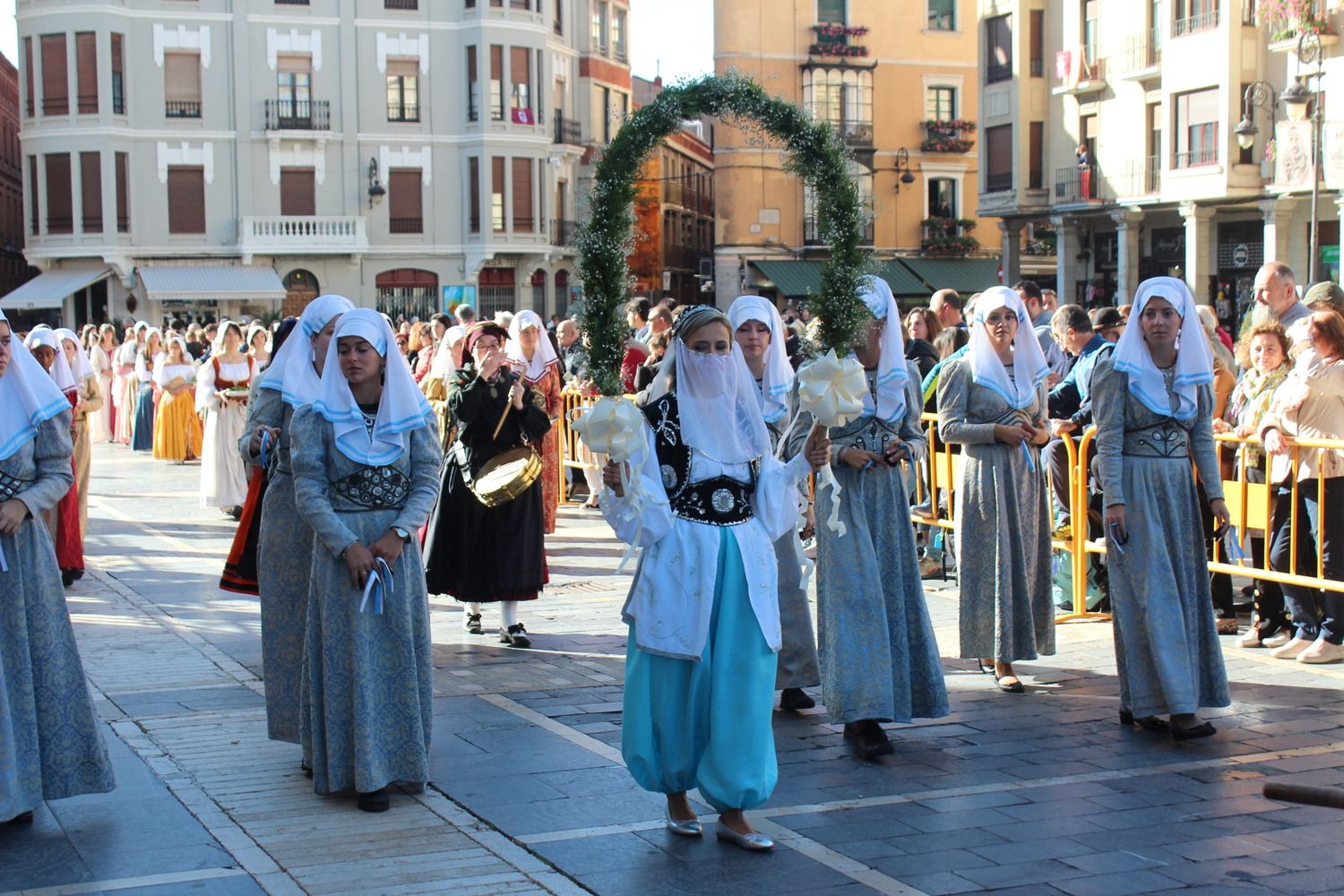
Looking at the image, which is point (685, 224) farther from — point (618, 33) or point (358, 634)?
point (358, 634)

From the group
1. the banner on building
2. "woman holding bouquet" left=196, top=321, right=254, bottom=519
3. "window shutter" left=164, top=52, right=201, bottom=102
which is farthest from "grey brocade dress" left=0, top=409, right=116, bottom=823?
"window shutter" left=164, top=52, right=201, bottom=102

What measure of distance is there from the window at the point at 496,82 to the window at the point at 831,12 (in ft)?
34.8

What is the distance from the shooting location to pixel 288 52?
4694 cm

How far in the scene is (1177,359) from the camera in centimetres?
721

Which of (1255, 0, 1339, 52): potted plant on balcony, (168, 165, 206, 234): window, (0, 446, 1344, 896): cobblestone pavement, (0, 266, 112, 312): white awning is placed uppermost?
(1255, 0, 1339, 52): potted plant on balcony

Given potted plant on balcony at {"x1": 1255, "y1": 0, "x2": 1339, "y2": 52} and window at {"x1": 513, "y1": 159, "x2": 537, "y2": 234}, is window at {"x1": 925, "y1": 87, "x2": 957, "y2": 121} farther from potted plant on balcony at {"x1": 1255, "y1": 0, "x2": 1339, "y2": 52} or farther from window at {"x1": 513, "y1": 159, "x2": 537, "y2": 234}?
potted plant on balcony at {"x1": 1255, "y1": 0, "x2": 1339, "y2": 52}

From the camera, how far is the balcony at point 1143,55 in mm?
38812

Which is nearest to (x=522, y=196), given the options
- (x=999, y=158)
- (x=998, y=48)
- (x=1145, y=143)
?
(x=999, y=158)

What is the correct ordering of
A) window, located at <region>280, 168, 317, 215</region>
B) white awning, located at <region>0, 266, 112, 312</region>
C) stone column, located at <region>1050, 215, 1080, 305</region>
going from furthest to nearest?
1. window, located at <region>280, 168, 317, 215</region>
2. white awning, located at <region>0, 266, 112, 312</region>
3. stone column, located at <region>1050, 215, 1080, 305</region>

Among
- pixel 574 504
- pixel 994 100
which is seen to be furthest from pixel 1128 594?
pixel 994 100

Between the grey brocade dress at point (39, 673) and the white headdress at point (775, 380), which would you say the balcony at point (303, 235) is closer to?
the white headdress at point (775, 380)

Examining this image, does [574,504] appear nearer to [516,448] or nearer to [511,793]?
[516,448]

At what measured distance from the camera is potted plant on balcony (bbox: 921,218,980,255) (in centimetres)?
5228

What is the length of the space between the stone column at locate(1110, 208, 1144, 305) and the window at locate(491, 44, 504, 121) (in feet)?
62.4
